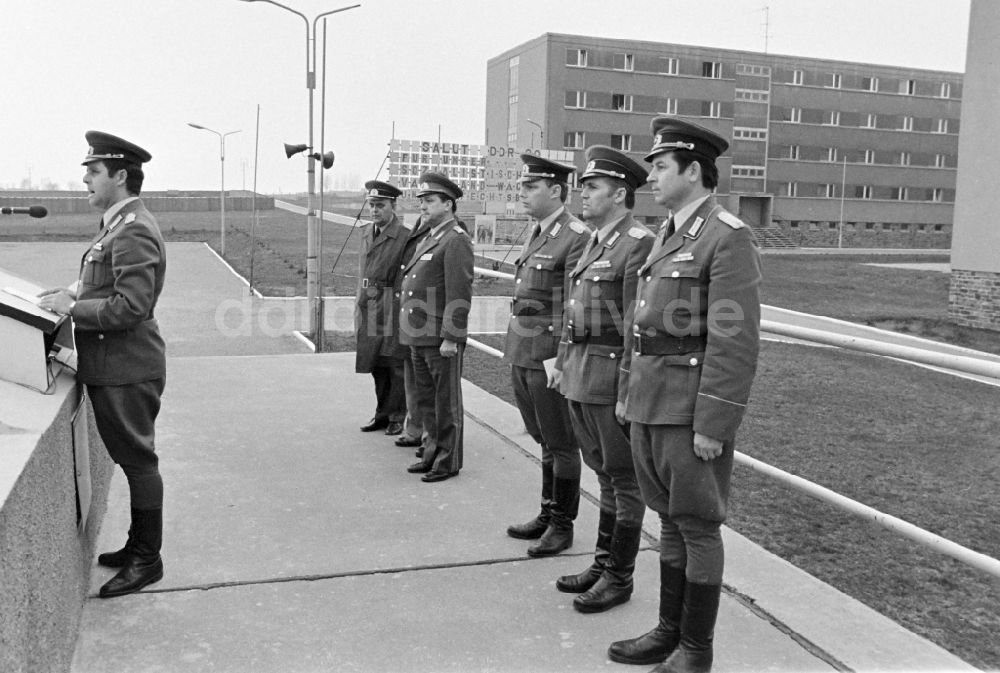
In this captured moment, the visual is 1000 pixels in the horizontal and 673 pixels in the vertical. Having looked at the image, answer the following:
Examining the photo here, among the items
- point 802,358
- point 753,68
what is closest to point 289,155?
point 802,358

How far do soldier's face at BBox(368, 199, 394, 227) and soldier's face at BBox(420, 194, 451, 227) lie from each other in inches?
34.4

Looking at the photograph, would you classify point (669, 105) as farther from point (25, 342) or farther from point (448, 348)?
point (25, 342)

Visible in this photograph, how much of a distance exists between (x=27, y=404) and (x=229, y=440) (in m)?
3.18

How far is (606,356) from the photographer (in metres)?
3.73

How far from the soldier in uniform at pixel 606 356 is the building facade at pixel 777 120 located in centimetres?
5700

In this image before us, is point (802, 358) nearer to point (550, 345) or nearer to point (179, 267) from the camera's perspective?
point (550, 345)

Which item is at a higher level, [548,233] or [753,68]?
[753,68]

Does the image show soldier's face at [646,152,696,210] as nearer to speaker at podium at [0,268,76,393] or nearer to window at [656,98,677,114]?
speaker at podium at [0,268,76,393]

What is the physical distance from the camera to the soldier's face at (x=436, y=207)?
5.50 meters

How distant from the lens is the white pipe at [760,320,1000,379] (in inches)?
117

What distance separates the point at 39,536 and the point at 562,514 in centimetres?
231

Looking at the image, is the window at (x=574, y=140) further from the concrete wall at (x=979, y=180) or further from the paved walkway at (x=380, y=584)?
the paved walkway at (x=380, y=584)

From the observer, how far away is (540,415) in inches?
172

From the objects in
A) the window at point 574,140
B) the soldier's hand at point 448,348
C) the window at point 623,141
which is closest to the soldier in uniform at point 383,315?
the soldier's hand at point 448,348
